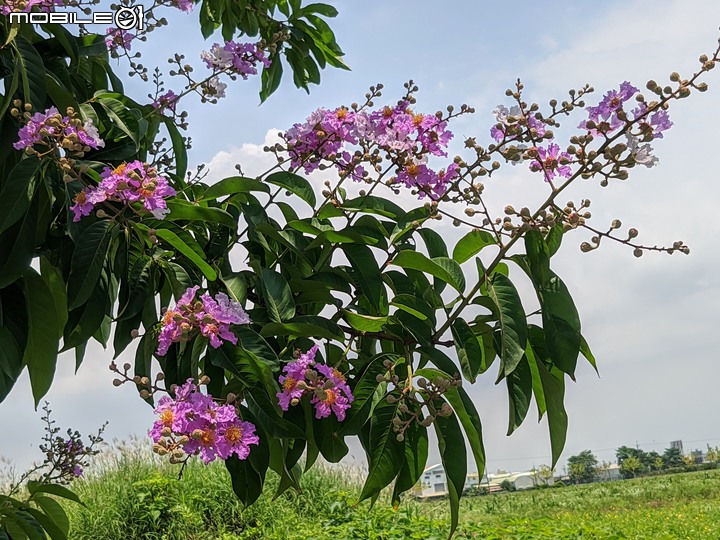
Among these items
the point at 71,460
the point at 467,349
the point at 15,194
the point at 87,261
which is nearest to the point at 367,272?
the point at 467,349

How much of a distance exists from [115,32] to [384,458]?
145cm

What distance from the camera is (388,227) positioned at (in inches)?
55.1

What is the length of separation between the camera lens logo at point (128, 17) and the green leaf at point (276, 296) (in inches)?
43.0

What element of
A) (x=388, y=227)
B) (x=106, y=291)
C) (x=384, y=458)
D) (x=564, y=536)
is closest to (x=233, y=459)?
(x=384, y=458)

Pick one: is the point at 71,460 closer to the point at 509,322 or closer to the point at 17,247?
the point at 17,247

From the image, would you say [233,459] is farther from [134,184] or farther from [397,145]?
[397,145]

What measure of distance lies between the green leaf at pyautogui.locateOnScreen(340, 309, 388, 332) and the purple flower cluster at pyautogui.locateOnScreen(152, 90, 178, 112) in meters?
0.91

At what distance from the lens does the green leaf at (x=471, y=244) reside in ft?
4.03

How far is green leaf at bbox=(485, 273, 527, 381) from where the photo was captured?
1.10 metres

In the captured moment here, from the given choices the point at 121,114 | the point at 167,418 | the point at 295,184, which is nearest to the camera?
the point at 167,418

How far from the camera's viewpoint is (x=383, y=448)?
1126 mm

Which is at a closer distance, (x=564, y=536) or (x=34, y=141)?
(x=34, y=141)

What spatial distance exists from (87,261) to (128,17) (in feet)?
3.40

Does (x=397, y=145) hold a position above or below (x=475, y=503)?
above
